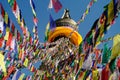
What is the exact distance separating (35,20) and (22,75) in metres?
2.22

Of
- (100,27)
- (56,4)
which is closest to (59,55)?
(56,4)

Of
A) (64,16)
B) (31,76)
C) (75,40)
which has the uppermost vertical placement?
(64,16)

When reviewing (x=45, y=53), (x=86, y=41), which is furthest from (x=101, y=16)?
(x=45, y=53)

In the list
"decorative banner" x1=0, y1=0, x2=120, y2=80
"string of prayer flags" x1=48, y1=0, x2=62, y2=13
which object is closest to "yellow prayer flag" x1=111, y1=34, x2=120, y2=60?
"decorative banner" x1=0, y1=0, x2=120, y2=80

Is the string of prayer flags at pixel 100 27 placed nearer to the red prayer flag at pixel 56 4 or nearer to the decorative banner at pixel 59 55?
the decorative banner at pixel 59 55

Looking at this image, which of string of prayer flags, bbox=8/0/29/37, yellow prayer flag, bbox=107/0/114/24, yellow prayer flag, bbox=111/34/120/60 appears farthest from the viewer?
string of prayer flags, bbox=8/0/29/37

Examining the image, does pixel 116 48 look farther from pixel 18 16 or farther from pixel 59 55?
pixel 59 55

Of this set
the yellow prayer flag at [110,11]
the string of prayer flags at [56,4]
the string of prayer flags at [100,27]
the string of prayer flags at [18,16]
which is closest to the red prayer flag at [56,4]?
the string of prayer flags at [56,4]

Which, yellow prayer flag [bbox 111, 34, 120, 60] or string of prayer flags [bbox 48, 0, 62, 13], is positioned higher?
string of prayer flags [bbox 48, 0, 62, 13]

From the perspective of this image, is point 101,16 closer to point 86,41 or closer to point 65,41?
point 86,41

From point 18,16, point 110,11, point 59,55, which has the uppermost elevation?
point 59,55

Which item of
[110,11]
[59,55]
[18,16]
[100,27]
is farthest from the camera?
[59,55]

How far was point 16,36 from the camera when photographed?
38.5ft

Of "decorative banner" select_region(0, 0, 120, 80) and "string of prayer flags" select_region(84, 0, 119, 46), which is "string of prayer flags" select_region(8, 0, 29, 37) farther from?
"string of prayer flags" select_region(84, 0, 119, 46)
